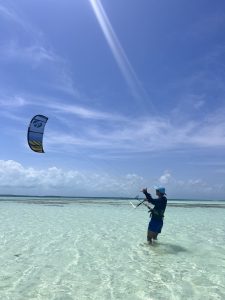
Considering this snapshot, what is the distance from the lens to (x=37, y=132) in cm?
1653

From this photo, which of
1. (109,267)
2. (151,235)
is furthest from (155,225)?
(109,267)

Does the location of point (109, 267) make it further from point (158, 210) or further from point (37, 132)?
point (37, 132)

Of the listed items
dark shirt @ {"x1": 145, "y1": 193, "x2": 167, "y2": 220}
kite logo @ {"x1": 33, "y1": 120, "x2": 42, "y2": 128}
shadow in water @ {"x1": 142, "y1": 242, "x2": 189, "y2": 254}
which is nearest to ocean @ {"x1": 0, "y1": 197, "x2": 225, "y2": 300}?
shadow in water @ {"x1": 142, "y1": 242, "x2": 189, "y2": 254}

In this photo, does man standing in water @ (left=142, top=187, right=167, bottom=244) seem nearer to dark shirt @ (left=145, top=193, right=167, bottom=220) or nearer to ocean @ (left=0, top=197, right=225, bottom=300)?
dark shirt @ (left=145, top=193, right=167, bottom=220)

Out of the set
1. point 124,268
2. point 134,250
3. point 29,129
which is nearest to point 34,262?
point 124,268

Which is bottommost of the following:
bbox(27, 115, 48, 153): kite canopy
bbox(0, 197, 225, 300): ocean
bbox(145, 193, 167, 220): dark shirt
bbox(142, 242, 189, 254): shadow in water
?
bbox(0, 197, 225, 300): ocean

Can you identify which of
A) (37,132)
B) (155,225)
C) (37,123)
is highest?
(37,123)

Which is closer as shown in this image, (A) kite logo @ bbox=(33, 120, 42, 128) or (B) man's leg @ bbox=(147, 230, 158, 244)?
(B) man's leg @ bbox=(147, 230, 158, 244)

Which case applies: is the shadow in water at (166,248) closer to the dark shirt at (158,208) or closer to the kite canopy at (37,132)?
the dark shirt at (158,208)

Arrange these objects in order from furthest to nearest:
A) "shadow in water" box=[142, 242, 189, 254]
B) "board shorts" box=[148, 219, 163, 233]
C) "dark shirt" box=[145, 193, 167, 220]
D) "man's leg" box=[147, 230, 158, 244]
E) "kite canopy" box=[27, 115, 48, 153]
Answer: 1. "kite canopy" box=[27, 115, 48, 153]
2. "man's leg" box=[147, 230, 158, 244]
3. "board shorts" box=[148, 219, 163, 233]
4. "dark shirt" box=[145, 193, 167, 220]
5. "shadow in water" box=[142, 242, 189, 254]

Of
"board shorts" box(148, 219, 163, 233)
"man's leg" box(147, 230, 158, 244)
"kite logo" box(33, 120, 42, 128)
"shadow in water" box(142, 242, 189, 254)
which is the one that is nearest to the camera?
"shadow in water" box(142, 242, 189, 254)

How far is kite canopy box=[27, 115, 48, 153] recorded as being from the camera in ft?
53.0

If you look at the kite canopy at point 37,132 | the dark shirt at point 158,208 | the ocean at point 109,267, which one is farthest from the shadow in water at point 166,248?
the kite canopy at point 37,132

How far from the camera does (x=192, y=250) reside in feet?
44.1
